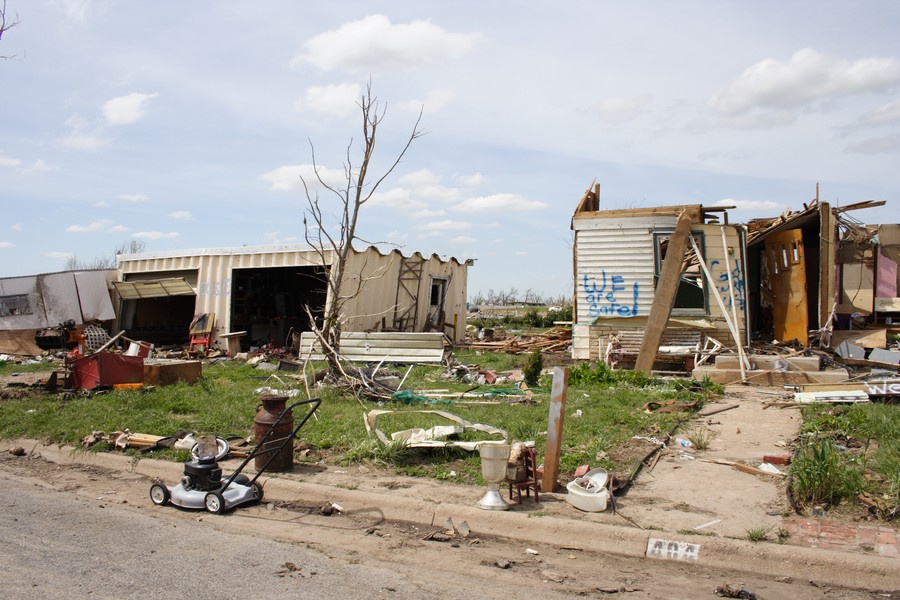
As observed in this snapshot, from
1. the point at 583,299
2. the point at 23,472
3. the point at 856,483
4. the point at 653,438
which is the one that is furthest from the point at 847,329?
the point at 23,472

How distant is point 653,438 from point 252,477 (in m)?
4.28

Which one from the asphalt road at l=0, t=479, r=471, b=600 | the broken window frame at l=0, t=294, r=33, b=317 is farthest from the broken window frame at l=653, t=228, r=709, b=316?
the broken window frame at l=0, t=294, r=33, b=317

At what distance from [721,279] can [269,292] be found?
15.3 meters

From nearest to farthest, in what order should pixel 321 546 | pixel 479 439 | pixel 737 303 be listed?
pixel 321 546 < pixel 479 439 < pixel 737 303

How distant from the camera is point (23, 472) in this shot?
773 cm

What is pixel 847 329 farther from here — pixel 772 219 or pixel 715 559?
pixel 715 559

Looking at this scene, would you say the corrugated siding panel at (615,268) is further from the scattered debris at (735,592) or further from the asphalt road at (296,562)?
the scattered debris at (735,592)

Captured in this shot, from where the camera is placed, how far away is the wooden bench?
1373 centimetres

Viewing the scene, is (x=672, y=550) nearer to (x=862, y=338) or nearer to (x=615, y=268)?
(x=615, y=268)

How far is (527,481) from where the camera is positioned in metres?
5.93

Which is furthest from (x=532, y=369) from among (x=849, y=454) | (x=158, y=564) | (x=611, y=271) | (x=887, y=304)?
(x=887, y=304)

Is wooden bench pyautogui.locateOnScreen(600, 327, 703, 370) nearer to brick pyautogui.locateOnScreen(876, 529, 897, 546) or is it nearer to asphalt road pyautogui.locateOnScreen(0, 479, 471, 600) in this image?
brick pyautogui.locateOnScreen(876, 529, 897, 546)

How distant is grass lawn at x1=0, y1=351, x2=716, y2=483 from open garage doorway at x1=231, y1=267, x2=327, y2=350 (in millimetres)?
9886

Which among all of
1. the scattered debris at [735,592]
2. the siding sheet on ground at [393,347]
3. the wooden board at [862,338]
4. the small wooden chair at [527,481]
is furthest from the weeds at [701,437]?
the siding sheet on ground at [393,347]
